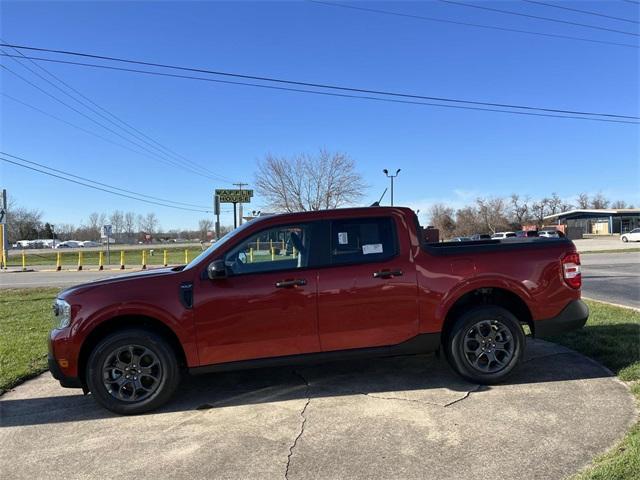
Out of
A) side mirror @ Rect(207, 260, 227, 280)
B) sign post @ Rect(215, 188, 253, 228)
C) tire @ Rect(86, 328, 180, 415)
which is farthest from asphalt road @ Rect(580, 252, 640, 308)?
sign post @ Rect(215, 188, 253, 228)

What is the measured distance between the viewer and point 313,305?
4.57 m

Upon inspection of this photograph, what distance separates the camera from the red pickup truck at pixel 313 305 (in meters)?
4.43

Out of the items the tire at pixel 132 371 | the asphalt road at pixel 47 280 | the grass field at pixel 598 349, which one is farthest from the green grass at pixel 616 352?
the asphalt road at pixel 47 280

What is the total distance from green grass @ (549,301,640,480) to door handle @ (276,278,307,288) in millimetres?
2566

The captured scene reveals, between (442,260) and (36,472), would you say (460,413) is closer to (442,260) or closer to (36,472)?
(442,260)

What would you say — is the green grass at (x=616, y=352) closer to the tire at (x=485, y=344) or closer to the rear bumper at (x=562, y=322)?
the rear bumper at (x=562, y=322)

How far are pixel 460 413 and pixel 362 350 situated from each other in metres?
1.05

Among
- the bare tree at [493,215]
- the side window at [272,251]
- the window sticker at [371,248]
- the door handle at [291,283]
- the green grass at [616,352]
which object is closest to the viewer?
the green grass at [616,352]

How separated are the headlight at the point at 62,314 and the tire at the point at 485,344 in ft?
11.8

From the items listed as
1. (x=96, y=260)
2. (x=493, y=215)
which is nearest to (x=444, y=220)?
(x=493, y=215)

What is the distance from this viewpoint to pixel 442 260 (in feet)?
15.8

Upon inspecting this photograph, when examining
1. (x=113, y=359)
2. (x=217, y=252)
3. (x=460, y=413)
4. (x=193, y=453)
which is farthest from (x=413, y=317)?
(x=113, y=359)

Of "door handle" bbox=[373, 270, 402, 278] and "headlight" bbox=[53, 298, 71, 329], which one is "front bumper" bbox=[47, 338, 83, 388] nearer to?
"headlight" bbox=[53, 298, 71, 329]

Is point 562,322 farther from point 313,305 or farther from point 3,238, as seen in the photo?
point 3,238
